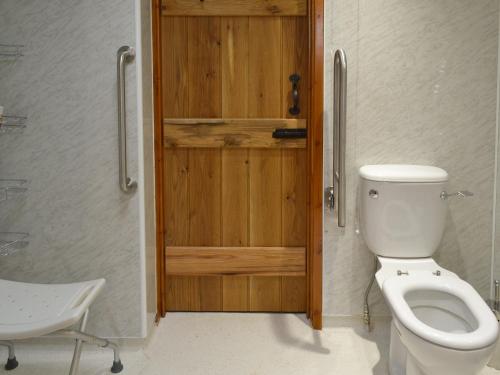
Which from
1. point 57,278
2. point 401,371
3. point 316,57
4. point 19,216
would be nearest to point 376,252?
point 401,371

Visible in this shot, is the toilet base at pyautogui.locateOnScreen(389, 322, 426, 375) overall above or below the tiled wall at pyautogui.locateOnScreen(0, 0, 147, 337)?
below

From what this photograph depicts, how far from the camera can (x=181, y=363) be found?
1954 millimetres

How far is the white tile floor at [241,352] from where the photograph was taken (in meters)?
1.90

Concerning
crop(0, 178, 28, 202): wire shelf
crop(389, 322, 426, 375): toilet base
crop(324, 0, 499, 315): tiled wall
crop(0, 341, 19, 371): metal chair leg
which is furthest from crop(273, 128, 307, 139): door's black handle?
crop(0, 341, 19, 371): metal chair leg

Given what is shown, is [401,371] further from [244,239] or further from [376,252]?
[244,239]

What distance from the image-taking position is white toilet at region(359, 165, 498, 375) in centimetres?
140

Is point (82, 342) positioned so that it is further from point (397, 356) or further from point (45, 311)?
point (397, 356)

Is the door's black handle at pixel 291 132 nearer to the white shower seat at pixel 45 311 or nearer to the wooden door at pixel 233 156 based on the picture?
the wooden door at pixel 233 156

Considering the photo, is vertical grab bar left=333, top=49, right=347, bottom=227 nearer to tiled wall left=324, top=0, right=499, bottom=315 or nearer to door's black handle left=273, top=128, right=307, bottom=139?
tiled wall left=324, top=0, right=499, bottom=315

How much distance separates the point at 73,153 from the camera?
6.39ft

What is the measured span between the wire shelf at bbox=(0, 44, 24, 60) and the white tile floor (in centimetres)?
123

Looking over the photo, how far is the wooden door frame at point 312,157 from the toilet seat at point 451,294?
0.50 m

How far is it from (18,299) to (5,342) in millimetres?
376

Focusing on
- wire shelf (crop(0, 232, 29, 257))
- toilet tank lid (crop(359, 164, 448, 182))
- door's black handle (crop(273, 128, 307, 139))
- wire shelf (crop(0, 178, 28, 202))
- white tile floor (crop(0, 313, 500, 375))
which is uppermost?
door's black handle (crop(273, 128, 307, 139))
